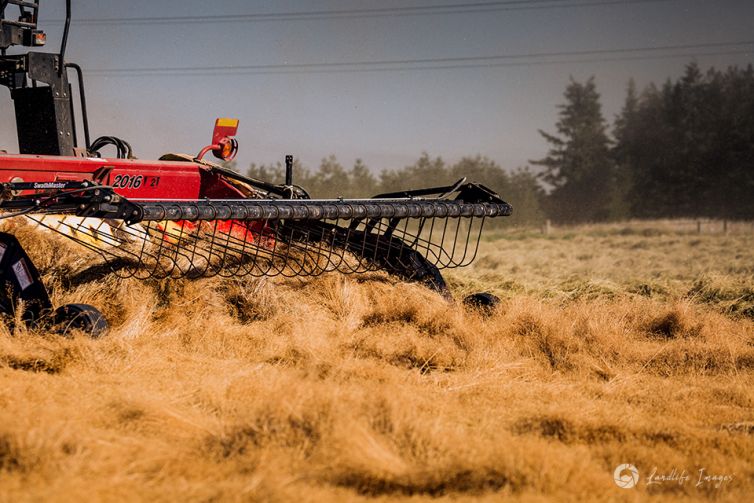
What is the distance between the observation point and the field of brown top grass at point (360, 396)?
2760 mm

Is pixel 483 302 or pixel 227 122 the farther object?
pixel 227 122

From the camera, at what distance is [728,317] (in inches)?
276

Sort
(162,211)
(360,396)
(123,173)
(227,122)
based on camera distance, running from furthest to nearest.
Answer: (227,122), (123,173), (162,211), (360,396)

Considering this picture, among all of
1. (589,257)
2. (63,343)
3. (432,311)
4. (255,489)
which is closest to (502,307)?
(432,311)

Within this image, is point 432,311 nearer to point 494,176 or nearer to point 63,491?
point 63,491

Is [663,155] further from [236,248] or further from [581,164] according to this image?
[236,248]

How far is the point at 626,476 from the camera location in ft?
9.67

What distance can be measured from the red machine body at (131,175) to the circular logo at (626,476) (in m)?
4.21

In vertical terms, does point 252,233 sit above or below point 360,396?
above

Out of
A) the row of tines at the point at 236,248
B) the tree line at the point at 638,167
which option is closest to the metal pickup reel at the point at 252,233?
the row of tines at the point at 236,248

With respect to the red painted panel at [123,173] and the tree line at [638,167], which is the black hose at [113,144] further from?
the tree line at [638,167]

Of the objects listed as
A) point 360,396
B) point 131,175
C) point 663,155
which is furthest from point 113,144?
Answer: point 663,155

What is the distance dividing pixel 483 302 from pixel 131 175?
2932 millimetres

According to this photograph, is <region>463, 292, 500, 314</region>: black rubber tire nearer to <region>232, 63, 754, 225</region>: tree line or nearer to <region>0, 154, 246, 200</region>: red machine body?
<region>0, 154, 246, 200</region>: red machine body
